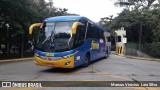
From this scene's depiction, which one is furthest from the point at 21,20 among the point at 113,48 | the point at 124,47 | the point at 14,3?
the point at 113,48

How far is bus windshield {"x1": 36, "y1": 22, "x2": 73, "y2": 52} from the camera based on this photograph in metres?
14.4

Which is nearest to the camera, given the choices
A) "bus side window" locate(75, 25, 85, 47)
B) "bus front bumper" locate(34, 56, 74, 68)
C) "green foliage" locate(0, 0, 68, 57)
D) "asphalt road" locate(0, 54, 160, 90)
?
"asphalt road" locate(0, 54, 160, 90)

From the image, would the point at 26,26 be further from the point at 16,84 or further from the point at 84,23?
the point at 16,84

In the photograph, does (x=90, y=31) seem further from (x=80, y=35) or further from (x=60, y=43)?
(x=60, y=43)

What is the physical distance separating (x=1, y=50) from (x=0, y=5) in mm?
9997

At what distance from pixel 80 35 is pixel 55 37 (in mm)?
1678

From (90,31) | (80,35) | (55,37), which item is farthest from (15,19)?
(55,37)

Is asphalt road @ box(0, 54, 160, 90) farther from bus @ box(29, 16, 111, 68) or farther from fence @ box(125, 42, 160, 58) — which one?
fence @ box(125, 42, 160, 58)

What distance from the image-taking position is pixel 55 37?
14.7m

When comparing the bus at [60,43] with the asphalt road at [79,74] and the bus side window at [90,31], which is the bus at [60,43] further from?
the bus side window at [90,31]

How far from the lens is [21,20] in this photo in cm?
2895

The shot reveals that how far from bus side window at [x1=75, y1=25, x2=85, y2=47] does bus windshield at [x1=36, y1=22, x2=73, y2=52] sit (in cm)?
53

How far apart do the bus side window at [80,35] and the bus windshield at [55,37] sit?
1.75 feet

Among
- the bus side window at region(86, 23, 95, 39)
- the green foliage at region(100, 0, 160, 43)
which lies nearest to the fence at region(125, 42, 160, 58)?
the green foliage at region(100, 0, 160, 43)
